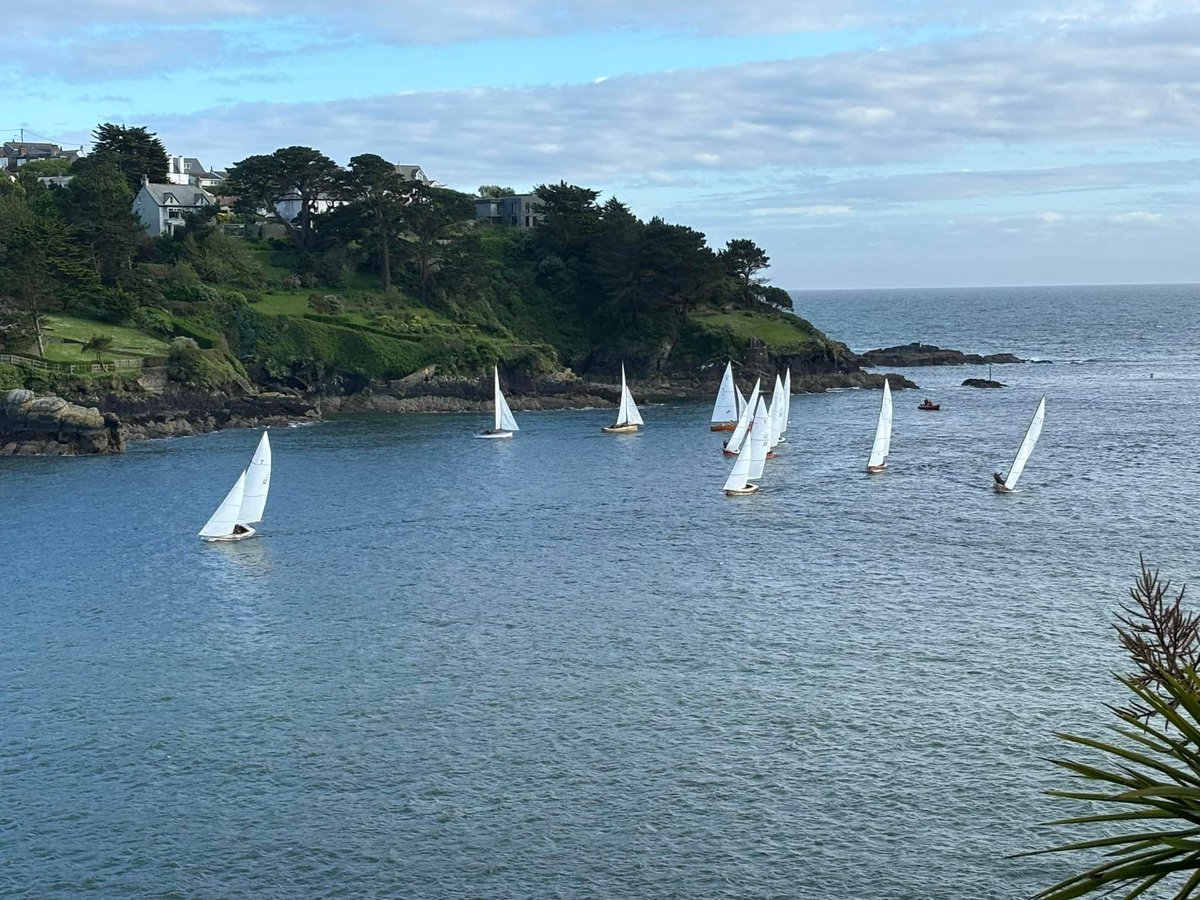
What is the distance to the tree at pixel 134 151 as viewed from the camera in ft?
491

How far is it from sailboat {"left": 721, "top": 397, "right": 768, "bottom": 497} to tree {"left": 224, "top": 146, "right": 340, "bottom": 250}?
264 ft

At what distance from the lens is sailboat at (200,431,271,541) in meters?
64.0

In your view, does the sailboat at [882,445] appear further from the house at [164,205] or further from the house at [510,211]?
the house at [510,211]

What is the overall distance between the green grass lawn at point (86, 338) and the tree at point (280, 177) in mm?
29758

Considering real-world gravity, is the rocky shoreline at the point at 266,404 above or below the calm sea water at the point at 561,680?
above

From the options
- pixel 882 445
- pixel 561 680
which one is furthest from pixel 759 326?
pixel 561 680

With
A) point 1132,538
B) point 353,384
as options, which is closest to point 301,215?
point 353,384

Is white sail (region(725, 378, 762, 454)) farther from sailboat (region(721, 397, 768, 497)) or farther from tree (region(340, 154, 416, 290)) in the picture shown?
tree (region(340, 154, 416, 290))

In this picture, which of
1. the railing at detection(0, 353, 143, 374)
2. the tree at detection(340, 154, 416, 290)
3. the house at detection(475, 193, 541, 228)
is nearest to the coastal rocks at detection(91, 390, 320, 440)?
the railing at detection(0, 353, 143, 374)

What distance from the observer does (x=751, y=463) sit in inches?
2980

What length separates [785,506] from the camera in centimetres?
7006

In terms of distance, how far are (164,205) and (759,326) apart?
68.8 meters

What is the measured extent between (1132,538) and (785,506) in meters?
18.6

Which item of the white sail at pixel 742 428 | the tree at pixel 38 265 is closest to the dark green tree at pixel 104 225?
the tree at pixel 38 265
